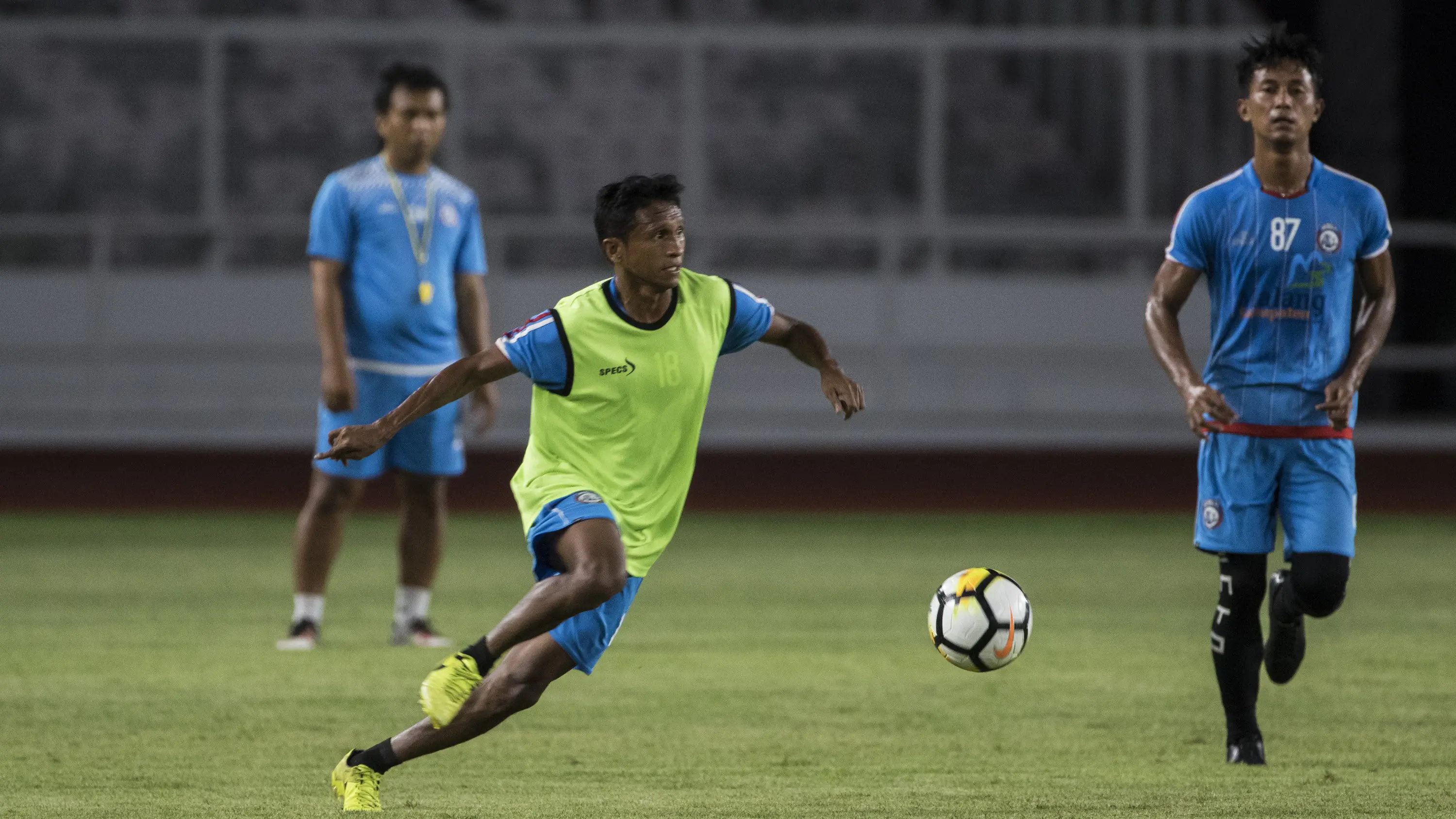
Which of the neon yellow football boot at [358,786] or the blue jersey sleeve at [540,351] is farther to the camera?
the blue jersey sleeve at [540,351]

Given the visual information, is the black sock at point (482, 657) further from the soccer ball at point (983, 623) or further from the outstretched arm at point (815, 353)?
the soccer ball at point (983, 623)

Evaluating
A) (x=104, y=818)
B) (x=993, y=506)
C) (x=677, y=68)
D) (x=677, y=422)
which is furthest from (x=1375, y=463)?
(x=104, y=818)

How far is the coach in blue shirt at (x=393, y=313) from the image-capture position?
312 inches

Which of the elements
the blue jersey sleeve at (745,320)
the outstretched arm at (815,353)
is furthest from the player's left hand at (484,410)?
the blue jersey sleeve at (745,320)

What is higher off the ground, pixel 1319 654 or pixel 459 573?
pixel 1319 654

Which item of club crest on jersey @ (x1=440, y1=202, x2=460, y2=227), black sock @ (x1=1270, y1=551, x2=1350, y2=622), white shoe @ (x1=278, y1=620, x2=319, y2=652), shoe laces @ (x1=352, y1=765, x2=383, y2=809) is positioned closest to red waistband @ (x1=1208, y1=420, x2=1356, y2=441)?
black sock @ (x1=1270, y1=551, x2=1350, y2=622)

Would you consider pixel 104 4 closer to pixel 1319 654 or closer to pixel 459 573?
pixel 459 573

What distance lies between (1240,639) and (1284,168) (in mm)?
1383

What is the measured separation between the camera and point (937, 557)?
1196 cm

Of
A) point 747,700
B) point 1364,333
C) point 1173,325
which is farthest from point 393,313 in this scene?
point 1364,333

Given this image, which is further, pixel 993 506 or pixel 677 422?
pixel 993 506

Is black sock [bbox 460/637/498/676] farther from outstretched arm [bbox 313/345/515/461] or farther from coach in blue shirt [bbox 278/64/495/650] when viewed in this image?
coach in blue shirt [bbox 278/64/495/650]

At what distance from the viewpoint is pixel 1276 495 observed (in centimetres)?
573

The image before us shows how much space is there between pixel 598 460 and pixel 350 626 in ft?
13.1
